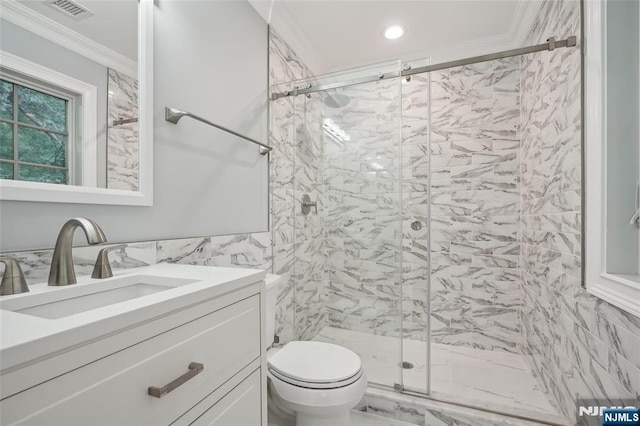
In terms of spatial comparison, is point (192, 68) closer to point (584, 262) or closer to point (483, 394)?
point (584, 262)

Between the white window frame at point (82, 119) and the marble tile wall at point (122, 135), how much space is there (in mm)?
50

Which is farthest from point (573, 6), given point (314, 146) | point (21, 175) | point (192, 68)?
point (21, 175)

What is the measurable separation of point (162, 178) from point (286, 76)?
4.64 ft

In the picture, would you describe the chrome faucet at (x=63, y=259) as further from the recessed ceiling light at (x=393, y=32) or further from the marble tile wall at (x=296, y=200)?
the recessed ceiling light at (x=393, y=32)

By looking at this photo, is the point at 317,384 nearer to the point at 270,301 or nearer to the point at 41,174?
the point at 270,301

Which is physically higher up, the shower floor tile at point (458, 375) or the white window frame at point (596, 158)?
the white window frame at point (596, 158)

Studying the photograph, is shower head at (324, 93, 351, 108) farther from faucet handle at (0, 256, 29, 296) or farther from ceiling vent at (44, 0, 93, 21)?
faucet handle at (0, 256, 29, 296)

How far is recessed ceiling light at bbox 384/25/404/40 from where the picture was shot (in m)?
→ 2.20

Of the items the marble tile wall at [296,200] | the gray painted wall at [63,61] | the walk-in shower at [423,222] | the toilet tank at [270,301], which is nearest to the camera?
the gray painted wall at [63,61]

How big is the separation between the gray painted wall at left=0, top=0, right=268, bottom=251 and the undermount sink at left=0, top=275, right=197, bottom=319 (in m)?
0.19

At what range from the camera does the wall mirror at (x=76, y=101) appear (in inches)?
31.7

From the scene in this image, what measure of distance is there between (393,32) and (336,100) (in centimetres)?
78

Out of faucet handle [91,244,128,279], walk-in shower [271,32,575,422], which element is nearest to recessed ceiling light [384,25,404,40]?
walk-in shower [271,32,575,422]

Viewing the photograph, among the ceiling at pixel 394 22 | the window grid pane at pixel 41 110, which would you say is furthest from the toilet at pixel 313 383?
the ceiling at pixel 394 22
